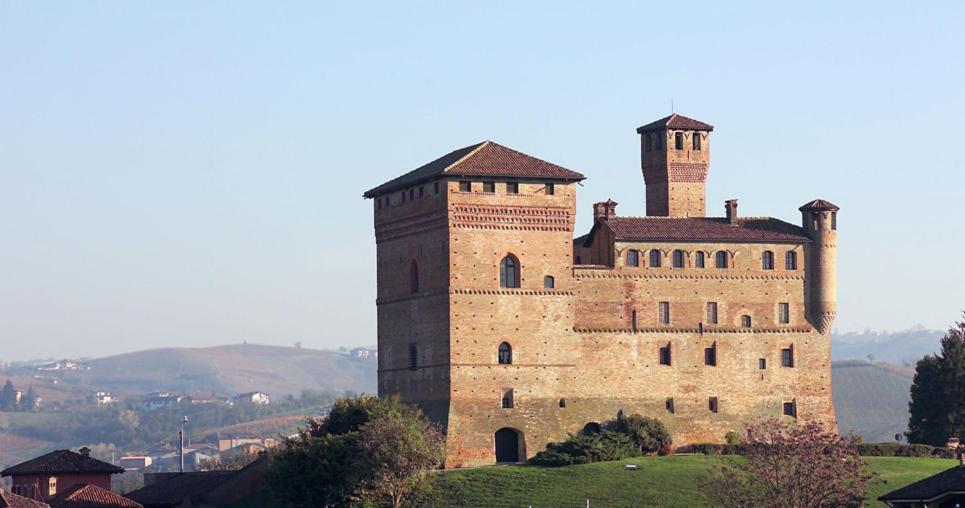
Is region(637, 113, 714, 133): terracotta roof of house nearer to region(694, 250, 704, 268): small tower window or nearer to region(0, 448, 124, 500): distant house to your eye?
region(694, 250, 704, 268): small tower window

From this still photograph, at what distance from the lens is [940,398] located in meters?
108

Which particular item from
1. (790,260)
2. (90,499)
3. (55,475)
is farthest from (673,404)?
(55,475)

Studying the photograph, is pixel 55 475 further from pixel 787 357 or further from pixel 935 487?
pixel 935 487

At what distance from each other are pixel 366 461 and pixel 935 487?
28.7 metres

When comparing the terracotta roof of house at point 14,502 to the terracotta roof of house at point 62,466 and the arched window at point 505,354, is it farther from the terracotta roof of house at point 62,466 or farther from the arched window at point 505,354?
the arched window at point 505,354

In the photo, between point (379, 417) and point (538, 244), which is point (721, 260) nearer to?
point (538, 244)

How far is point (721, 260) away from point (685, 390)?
267 inches

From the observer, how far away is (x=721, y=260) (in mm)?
103438

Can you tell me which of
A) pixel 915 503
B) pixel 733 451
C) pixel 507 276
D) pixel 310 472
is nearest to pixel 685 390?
pixel 733 451

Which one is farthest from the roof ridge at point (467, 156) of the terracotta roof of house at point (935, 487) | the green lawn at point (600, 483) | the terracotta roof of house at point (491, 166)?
the terracotta roof of house at point (935, 487)

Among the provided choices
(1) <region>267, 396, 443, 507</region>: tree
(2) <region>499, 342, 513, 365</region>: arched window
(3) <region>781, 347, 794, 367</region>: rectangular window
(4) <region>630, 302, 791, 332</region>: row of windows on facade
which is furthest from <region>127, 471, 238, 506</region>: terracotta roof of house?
(3) <region>781, 347, 794, 367</region>: rectangular window

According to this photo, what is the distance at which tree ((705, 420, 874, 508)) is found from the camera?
3164 inches

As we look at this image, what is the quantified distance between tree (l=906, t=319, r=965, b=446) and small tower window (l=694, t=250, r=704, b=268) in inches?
591

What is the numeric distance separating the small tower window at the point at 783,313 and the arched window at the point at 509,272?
14291mm
